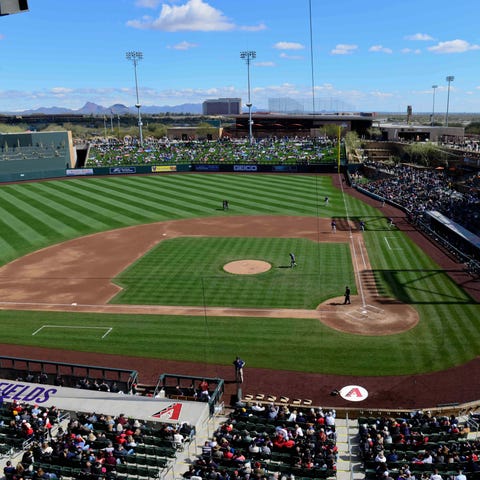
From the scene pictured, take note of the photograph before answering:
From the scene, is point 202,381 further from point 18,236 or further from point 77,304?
point 18,236

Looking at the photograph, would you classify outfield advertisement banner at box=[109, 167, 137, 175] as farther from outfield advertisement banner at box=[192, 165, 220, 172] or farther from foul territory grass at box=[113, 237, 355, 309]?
foul territory grass at box=[113, 237, 355, 309]

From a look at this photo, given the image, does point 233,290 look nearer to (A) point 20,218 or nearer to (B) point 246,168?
(A) point 20,218

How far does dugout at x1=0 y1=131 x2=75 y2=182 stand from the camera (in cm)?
7731

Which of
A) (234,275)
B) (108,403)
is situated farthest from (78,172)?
(108,403)

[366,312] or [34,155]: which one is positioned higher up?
[34,155]

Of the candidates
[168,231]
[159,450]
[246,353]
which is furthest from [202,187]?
[159,450]

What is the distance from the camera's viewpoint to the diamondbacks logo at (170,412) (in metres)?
16.5

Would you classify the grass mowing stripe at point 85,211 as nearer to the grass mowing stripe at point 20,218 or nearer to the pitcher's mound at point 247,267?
the grass mowing stripe at point 20,218

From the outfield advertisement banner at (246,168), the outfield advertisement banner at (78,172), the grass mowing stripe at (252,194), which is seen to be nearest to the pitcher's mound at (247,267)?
the grass mowing stripe at (252,194)

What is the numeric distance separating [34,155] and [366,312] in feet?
235

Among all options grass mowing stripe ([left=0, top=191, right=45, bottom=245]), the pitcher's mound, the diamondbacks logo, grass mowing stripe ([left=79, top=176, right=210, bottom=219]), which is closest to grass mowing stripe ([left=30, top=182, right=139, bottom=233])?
grass mowing stripe ([left=79, top=176, right=210, bottom=219])

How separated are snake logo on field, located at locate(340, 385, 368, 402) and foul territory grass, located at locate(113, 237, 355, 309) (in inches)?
336

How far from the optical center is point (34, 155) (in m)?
82.5

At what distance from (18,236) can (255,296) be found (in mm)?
26175
